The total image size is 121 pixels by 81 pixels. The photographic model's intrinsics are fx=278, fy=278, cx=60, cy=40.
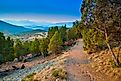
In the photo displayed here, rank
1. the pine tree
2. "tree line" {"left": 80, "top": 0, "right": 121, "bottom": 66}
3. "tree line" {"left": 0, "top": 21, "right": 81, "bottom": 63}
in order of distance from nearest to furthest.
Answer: "tree line" {"left": 80, "top": 0, "right": 121, "bottom": 66} → "tree line" {"left": 0, "top": 21, "right": 81, "bottom": 63} → the pine tree

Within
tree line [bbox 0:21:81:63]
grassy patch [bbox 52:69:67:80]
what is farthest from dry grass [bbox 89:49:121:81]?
tree line [bbox 0:21:81:63]

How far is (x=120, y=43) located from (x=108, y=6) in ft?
17.6

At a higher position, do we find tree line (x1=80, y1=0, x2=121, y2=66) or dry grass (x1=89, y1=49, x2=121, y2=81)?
tree line (x1=80, y1=0, x2=121, y2=66)

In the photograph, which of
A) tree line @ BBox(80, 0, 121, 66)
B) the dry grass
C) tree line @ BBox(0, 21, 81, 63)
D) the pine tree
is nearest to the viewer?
tree line @ BBox(80, 0, 121, 66)

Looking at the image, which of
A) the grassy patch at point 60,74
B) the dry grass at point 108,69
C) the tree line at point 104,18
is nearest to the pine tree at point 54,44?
the dry grass at point 108,69

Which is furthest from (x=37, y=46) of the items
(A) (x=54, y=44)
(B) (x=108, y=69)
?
(B) (x=108, y=69)

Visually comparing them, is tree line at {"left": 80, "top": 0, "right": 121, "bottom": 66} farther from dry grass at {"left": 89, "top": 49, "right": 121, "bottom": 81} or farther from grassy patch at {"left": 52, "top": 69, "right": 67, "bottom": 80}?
grassy patch at {"left": 52, "top": 69, "right": 67, "bottom": 80}

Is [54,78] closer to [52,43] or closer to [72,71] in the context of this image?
[72,71]

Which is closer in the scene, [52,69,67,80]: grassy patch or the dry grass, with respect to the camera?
[52,69,67,80]: grassy patch

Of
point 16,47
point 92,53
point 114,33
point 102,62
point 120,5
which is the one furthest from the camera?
point 16,47

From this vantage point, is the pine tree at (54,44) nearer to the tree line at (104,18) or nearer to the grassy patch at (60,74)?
the tree line at (104,18)

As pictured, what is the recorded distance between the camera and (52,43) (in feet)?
276

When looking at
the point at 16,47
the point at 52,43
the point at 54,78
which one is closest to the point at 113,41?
the point at 54,78

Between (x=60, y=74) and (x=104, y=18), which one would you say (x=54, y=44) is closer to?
(x=60, y=74)
